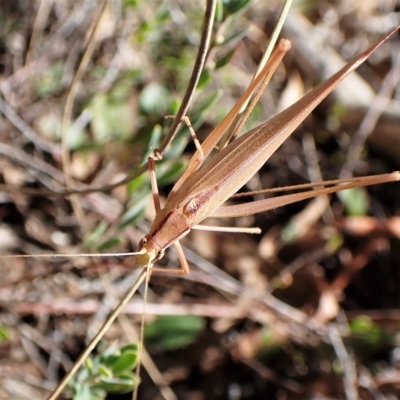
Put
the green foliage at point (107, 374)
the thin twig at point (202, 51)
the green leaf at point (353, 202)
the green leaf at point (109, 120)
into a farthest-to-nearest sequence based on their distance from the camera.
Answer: the green leaf at point (353, 202)
the green leaf at point (109, 120)
the green foliage at point (107, 374)
the thin twig at point (202, 51)

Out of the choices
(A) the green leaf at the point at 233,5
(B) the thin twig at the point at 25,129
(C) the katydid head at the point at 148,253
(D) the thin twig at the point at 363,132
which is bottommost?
(C) the katydid head at the point at 148,253

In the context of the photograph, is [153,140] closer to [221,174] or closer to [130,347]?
[221,174]

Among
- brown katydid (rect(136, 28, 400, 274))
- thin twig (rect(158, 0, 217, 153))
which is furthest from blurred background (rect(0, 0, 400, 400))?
thin twig (rect(158, 0, 217, 153))

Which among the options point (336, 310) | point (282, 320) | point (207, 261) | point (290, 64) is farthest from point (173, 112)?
point (290, 64)

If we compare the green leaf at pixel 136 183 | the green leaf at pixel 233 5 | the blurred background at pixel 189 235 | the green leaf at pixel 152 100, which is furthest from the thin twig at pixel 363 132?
the green leaf at pixel 233 5

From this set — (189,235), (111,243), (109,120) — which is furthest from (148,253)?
(109,120)

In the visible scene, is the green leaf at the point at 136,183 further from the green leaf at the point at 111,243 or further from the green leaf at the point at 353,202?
the green leaf at the point at 353,202

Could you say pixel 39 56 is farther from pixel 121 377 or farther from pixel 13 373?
pixel 121 377
